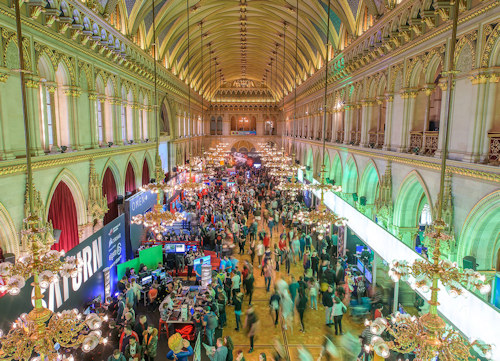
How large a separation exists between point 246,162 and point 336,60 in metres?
26.6

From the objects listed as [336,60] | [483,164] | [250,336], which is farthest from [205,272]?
[336,60]

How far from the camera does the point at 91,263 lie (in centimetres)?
908

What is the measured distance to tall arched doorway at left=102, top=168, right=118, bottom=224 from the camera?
1245 cm

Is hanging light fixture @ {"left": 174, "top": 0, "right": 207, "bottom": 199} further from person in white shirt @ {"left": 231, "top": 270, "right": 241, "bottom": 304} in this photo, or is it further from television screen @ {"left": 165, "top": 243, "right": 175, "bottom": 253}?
person in white shirt @ {"left": 231, "top": 270, "right": 241, "bottom": 304}

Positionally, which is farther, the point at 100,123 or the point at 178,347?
the point at 100,123

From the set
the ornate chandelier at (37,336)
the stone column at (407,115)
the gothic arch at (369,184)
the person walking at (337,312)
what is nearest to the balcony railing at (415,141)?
the stone column at (407,115)

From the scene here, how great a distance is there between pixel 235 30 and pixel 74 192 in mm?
21141

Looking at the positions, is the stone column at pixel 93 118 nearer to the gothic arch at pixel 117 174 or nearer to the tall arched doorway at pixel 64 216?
the gothic arch at pixel 117 174

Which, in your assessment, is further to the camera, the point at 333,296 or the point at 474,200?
the point at 333,296

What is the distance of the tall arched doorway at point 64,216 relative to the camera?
927 centimetres

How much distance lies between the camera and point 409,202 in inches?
395

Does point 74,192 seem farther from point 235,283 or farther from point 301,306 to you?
point 301,306

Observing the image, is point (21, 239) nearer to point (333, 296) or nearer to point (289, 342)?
point (289, 342)

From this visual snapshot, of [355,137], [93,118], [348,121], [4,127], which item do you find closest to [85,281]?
[4,127]
